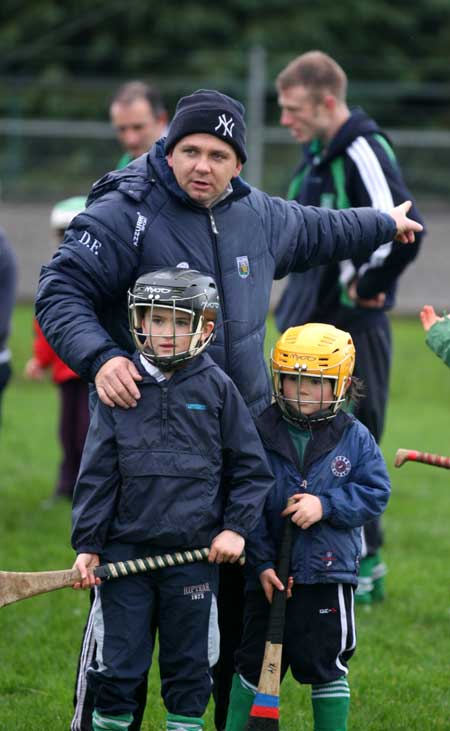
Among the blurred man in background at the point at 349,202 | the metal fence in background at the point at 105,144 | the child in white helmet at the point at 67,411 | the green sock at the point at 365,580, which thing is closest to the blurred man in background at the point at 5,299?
the child in white helmet at the point at 67,411

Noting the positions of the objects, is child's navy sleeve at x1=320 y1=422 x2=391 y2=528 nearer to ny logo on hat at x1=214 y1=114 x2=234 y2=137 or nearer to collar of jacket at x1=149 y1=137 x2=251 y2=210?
collar of jacket at x1=149 y1=137 x2=251 y2=210

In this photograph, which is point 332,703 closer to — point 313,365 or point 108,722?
point 108,722

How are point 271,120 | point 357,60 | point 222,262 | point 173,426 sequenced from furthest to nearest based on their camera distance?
point 357,60
point 271,120
point 222,262
point 173,426

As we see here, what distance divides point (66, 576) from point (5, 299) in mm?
3904

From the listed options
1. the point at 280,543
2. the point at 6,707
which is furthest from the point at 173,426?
the point at 6,707

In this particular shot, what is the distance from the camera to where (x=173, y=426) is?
3.95 meters

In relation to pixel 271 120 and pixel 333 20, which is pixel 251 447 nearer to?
pixel 271 120

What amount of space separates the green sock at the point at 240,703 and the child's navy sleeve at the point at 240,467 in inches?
26.6

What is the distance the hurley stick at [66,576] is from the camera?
Result: 12.9 ft

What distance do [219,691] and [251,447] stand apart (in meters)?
1.16

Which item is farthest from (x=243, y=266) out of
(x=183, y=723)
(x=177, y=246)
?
(x=183, y=723)

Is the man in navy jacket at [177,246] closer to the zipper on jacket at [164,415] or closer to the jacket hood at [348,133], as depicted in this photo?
the zipper on jacket at [164,415]

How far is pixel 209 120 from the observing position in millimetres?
4180

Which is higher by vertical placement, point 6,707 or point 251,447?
point 251,447
